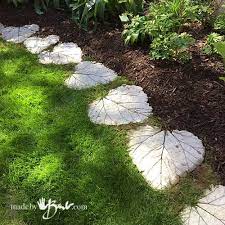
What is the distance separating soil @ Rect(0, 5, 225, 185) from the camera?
3336 millimetres

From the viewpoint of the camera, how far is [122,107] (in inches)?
144

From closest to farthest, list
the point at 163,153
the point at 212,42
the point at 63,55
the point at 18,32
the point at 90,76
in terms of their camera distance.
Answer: the point at 163,153 → the point at 212,42 → the point at 90,76 → the point at 63,55 → the point at 18,32

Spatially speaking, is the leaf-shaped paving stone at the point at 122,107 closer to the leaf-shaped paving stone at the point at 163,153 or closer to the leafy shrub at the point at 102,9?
the leaf-shaped paving stone at the point at 163,153

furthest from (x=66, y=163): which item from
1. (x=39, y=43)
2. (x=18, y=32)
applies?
(x=18, y=32)

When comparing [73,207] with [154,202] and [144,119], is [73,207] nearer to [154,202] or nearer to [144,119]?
[154,202]

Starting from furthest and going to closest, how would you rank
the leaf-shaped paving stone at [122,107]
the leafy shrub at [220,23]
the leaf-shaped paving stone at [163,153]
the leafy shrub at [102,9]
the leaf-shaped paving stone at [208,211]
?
1. the leafy shrub at [102,9]
2. the leafy shrub at [220,23]
3. the leaf-shaped paving stone at [122,107]
4. the leaf-shaped paving stone at [163,153]
5. the leaf-shaped paving stone at [208,211]

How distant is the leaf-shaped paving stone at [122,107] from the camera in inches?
139

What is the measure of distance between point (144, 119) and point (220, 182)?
887mm

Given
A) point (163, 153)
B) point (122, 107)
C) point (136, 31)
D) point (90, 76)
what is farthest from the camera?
point (136, 31)

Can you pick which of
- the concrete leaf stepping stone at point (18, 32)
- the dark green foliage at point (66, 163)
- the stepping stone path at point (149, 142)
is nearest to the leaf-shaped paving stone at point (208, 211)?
the stepping stone path at point (149, 142)

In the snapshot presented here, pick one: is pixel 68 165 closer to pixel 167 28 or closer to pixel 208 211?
pixel 208 211

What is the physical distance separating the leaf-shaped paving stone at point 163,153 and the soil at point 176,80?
11 centimetres

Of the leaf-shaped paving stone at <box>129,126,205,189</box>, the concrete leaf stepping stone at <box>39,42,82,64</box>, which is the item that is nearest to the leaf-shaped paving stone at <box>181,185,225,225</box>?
the leaf-shaped paving stone at <box>129,126,205,189</box>

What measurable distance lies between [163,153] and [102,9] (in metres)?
2.41
